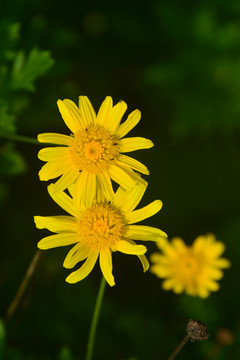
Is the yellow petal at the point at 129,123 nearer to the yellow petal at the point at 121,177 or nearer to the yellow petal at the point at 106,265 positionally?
the yellow petal at the point at 121,177

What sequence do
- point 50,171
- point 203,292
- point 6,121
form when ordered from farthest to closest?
1. point 203,292
2. point 6,121
3. point 50,171

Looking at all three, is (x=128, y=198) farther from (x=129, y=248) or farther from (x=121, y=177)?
(x=129, y=248)

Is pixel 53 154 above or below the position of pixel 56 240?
above

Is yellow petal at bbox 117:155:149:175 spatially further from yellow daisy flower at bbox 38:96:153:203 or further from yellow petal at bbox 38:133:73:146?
yellow petal at bbox 38:133:73:146

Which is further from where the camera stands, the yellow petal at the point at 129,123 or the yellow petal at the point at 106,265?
the yellow petal at the point at 129,123

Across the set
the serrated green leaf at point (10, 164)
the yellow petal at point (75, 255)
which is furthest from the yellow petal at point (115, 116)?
the serrated green leaf at point (10, 164)

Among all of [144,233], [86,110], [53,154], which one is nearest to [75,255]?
[144,233]
